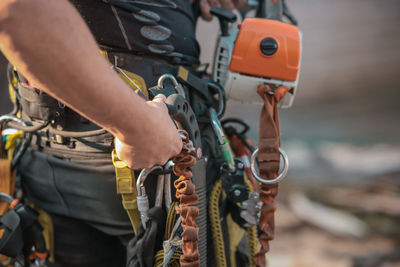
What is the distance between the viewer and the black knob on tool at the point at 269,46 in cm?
87

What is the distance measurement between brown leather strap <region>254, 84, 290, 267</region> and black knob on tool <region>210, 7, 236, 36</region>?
0.72ft

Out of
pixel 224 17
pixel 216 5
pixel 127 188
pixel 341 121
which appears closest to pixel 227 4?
pixel 216 5

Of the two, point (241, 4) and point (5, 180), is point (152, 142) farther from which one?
point (241, 4)

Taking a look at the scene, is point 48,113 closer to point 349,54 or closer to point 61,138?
point 61,138

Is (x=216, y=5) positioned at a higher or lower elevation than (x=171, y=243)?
higher

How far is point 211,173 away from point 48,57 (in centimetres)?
57

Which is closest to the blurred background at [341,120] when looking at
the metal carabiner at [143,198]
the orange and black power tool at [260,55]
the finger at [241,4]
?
the finger at [241,4]

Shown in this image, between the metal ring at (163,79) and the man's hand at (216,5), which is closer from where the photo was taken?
the metal ring at (163,79)

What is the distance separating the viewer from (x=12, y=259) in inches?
38.9

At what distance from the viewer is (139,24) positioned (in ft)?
2.46

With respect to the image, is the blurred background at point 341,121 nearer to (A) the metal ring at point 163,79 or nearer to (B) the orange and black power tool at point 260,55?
(B) the orange and black power tool at point 260,55

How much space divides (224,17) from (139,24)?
12.1 inches

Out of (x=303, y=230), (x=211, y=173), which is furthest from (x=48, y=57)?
(x=303, y=230)

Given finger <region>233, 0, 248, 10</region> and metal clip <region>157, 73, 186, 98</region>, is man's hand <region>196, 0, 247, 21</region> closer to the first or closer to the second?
finger <region>233, 0, 248, 10</region>
